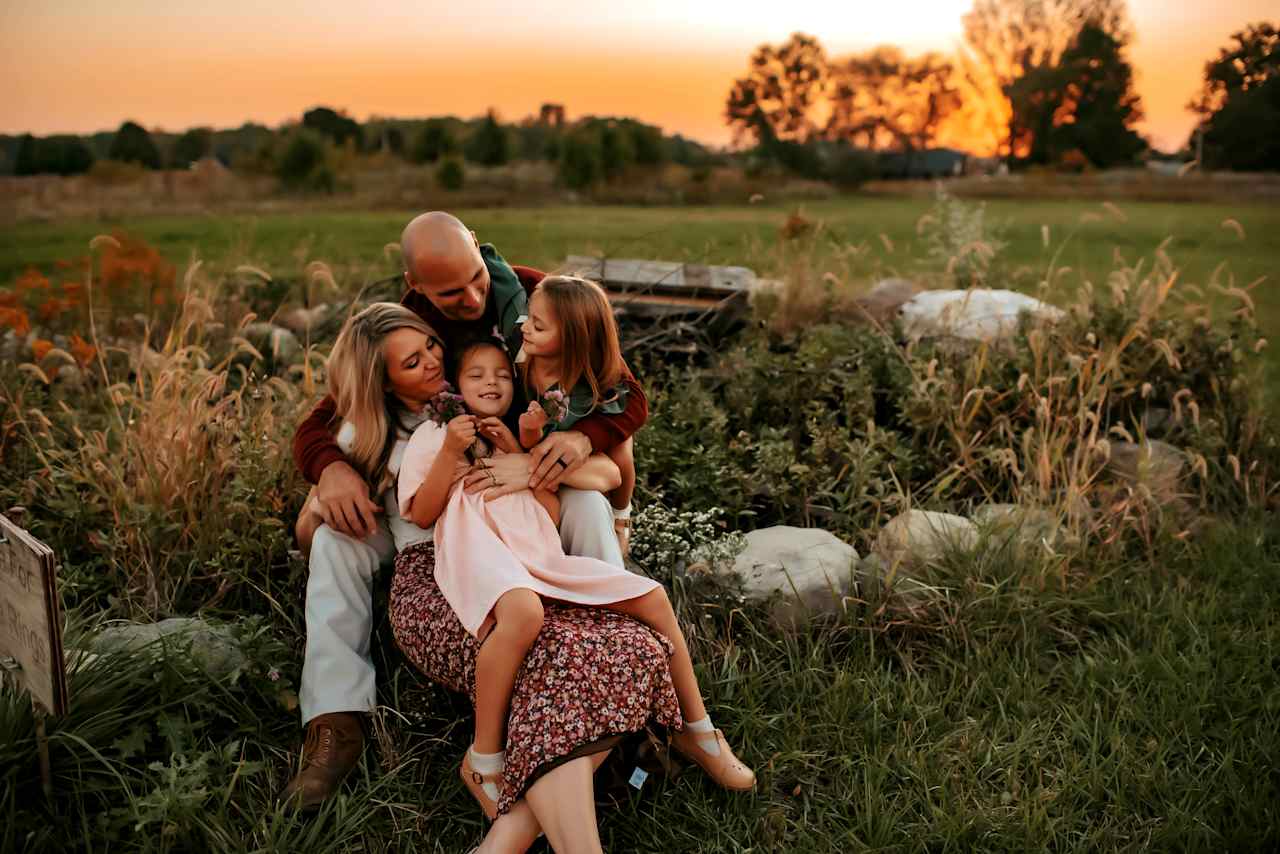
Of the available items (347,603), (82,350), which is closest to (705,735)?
(347,603)

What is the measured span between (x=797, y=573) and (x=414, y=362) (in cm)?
163

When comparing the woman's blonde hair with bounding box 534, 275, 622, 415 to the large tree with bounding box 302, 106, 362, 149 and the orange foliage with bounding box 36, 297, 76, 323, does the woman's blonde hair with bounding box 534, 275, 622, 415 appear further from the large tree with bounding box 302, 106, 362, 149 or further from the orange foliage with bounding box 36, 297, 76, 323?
→ the large tree with bounding box 302, 106, 362, 149

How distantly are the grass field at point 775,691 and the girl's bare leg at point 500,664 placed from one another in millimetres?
431

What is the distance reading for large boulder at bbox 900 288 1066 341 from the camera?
18.0 ft

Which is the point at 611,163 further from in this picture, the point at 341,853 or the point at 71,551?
the point at 341,853

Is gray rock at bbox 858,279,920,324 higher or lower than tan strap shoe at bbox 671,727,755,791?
higher

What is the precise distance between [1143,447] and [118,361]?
5.82 meters

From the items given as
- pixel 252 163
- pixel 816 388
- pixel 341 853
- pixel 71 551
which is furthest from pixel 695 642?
Answer: pixel 252 163

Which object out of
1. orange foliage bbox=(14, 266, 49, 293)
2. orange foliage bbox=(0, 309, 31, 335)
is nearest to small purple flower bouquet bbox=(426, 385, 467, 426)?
orange foliage bbox=(0, 309, 31, 335)

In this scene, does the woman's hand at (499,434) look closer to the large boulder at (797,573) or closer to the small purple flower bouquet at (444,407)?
the small purple flower bouquet at (444,407)

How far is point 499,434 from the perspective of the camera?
308 centimetres

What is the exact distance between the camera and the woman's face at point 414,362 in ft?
10.3

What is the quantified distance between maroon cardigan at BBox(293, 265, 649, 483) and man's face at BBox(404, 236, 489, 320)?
0.18m

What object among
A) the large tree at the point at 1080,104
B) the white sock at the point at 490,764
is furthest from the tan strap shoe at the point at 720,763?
the large tree at the point at 1080,104
